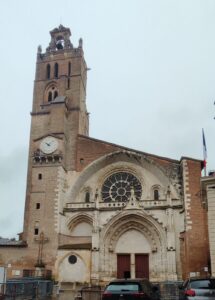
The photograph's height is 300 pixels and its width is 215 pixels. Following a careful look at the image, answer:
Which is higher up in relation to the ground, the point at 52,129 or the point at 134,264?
the point at 52,129

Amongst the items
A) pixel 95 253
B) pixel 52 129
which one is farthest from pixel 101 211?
pixel 52 129

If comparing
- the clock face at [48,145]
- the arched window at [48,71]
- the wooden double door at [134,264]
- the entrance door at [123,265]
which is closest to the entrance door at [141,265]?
the wooden double door at [134,264]

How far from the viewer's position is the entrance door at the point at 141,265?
29438 millimetres

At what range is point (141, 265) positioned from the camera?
29.8 metres

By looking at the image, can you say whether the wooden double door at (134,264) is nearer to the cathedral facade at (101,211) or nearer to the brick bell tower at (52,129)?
the cathedral facade at (101,211)

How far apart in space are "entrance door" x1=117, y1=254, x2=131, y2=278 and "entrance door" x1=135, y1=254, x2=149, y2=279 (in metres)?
0.65

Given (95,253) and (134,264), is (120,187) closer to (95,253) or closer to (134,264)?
(95,253)

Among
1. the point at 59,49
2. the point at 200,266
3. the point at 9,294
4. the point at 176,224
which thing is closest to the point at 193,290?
the point at 9,294

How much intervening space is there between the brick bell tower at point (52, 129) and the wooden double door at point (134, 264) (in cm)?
550

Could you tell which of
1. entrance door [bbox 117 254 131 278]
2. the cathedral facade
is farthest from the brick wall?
entrance door [bbox 117 254 131 278]

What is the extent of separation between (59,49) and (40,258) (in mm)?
22888

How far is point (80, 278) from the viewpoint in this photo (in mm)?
28484

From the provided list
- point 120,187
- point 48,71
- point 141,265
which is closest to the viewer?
point 141,265

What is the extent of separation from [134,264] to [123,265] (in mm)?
927
